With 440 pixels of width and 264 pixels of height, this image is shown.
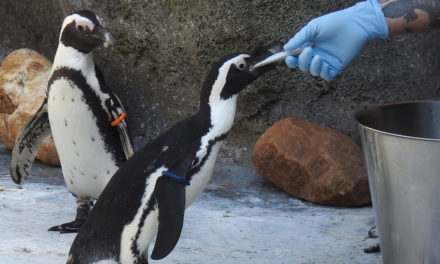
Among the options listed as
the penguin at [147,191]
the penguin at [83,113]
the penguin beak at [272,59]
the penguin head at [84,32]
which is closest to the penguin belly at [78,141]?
the penguin at [83,113]

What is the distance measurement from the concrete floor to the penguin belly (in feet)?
0.58

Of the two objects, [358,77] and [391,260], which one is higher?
[358,77]

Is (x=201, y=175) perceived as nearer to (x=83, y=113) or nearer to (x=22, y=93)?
(x=83, y=113)

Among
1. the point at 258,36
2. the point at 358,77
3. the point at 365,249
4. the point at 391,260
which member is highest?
the point at 258,36

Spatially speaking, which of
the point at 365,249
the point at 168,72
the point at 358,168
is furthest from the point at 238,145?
the point at 365,249

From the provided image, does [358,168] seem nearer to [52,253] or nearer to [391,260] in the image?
[391,260]

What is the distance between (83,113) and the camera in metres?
2.19

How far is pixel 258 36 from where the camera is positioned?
2.83m

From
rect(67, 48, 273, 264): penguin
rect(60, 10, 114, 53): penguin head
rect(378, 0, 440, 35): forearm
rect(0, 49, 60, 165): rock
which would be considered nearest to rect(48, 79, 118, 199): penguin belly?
rect(60, 10, 114, 53): penguin head

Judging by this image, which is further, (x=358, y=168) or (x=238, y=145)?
(x=238, y=145)

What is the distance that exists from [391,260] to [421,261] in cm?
9

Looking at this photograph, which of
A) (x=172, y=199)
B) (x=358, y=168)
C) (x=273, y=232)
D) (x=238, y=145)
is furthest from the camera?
(x=238, y=145)

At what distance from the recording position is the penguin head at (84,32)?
7.13ft

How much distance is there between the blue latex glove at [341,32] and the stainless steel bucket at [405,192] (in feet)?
0.70
